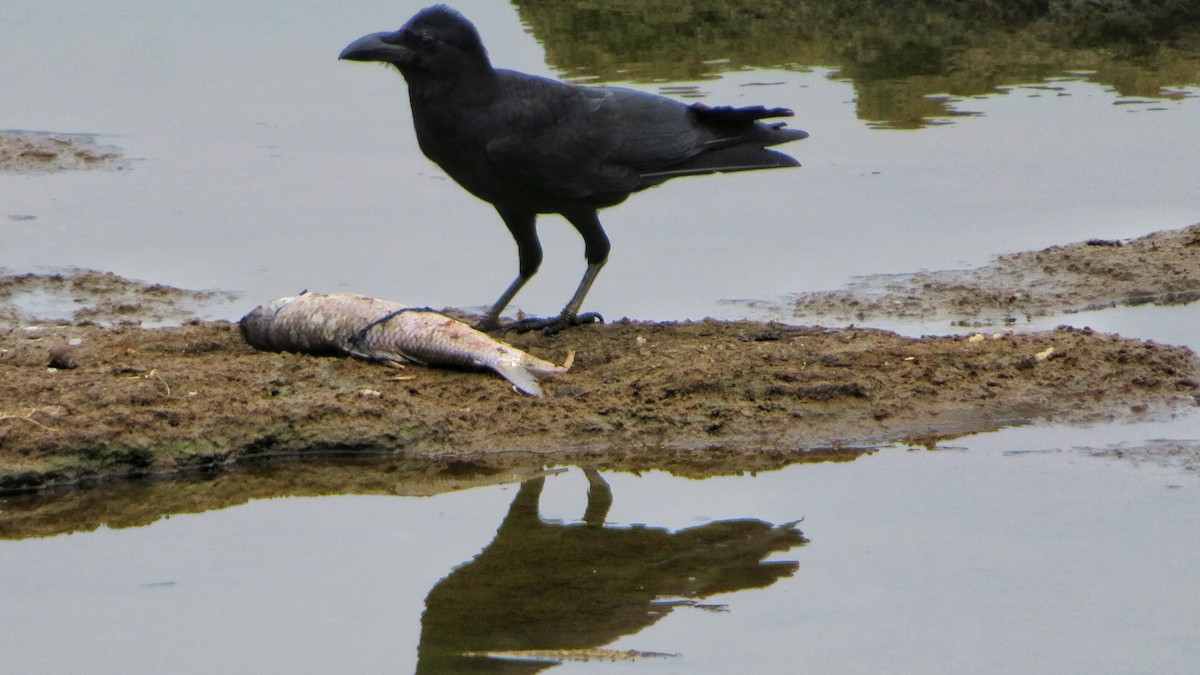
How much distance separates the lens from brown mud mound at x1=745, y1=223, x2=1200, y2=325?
7285 mm

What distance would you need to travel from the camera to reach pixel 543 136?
6.52 metres

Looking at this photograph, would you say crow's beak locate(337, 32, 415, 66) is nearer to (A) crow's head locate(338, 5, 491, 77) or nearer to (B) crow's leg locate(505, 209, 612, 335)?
(A) crow's head locate(338, 5, 491, 77)

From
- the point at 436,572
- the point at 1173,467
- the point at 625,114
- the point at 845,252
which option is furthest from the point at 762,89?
the point at 436,572

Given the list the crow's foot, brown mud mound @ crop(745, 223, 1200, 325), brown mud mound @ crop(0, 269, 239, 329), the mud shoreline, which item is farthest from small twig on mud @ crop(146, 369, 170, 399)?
brown mud mound @ crop(745, 223, 1200, 325)

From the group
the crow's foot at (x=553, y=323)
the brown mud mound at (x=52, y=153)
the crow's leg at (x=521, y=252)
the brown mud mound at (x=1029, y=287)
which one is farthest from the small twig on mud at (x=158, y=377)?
the brown mud mound at (x=52, y=153)

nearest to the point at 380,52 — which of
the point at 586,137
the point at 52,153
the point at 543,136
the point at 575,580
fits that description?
the point at 543,136

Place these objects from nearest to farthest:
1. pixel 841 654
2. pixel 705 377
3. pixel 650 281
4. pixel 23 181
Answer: pixel 841 654 < pixel 705 377 < pixel 650 281 < pixel 23 181

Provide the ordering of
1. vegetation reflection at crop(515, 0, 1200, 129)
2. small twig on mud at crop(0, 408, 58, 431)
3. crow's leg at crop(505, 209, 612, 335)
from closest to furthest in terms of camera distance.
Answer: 1. small twig on mud at crop(0, 408, 58, 431)
2. crow's leg at crop(505, 209, 612, 335)
3. vegetation reflection at crop(515, 0, 1200, 129)

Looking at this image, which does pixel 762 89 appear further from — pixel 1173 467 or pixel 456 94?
pixel 1173 467

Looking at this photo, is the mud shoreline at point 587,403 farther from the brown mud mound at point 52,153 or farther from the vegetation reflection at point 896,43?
the vegetation reflection at point 896,43

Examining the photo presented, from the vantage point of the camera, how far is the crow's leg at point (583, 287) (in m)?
6.79

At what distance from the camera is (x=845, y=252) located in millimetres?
8148

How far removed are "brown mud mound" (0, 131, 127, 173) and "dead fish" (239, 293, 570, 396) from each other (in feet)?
12.4

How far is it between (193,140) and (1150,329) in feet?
20.0
